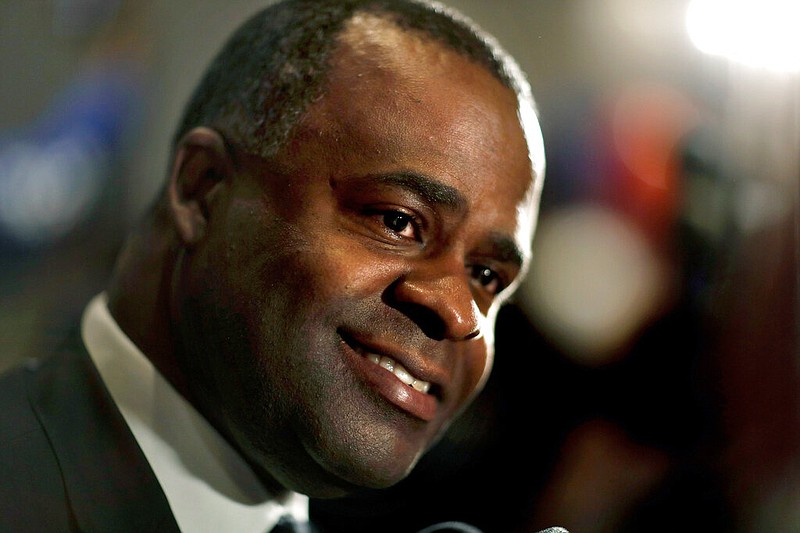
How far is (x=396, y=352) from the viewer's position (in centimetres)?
111

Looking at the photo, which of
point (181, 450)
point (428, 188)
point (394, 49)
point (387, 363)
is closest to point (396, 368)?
point (387, 363)

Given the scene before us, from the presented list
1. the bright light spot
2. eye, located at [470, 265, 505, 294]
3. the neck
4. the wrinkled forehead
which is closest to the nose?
eye, located at [470, 265, 505, 294]

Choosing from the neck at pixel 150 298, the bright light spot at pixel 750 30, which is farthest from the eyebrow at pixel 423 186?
the bright light spot at pixel 750 30

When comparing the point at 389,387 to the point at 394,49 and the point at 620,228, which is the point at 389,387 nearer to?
the point at 394,49

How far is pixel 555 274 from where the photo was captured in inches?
77.5

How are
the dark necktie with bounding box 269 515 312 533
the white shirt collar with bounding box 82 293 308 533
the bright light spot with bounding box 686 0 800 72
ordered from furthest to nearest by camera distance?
the bright light spot with bounding box 686 0 800 72 → the dark necktie with bounding box 269 515 312 533 → the white shirt collar with bounding box 82 293 308 533

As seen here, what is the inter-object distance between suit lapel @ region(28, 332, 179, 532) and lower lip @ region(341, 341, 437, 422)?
1.09 ft

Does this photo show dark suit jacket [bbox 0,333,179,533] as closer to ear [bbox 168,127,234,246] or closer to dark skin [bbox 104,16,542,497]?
dark skin [bbox 104,16,542,497]

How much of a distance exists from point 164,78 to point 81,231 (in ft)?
1.24

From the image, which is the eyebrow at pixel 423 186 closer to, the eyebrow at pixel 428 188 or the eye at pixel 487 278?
the eyebrow at pixel 428 188

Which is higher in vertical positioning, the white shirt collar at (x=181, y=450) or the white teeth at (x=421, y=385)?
the white teeth at (x=421, y=385)

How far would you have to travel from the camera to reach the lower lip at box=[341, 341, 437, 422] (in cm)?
110

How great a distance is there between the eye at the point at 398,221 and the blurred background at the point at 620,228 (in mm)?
550

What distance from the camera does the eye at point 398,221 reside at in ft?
3.78
